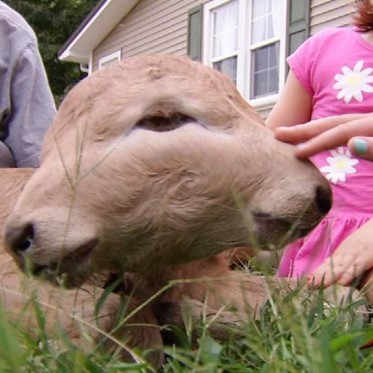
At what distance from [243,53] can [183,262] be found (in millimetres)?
11344

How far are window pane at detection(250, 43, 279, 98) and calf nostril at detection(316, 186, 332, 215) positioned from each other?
412 inches

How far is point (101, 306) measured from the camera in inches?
79.7

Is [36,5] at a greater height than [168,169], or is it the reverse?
[168,169]

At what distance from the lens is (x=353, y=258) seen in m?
2.93

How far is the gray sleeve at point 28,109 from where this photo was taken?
3746 millimetres

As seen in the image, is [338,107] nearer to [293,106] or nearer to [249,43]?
[293,106]

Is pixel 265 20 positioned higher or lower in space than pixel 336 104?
lower

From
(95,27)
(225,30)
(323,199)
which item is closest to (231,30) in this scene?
(225,30)

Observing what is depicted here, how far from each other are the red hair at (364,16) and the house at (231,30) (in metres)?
5.48

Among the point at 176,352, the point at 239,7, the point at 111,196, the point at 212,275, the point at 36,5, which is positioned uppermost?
the point at 111,196

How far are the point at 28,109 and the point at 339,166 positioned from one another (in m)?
1.36

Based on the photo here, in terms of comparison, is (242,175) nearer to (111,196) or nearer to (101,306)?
(111,196)

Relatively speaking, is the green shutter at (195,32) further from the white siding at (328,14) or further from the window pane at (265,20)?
the white siding at (328,14)

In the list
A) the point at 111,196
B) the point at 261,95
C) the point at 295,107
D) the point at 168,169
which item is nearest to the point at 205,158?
the point at 168,169
